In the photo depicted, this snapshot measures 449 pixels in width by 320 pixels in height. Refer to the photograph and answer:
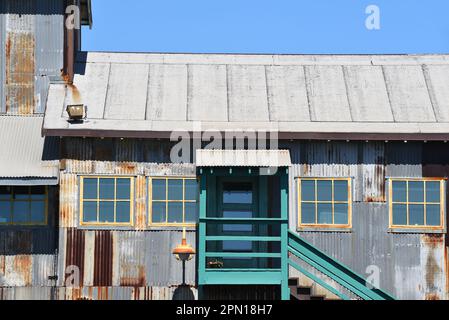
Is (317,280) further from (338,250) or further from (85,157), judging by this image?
(85,157)

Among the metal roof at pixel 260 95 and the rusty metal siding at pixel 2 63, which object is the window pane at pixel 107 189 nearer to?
the metal roof at pixel 260 95

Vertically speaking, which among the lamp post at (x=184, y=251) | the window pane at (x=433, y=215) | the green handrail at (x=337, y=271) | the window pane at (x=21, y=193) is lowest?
the green handrail at (x=337, y=271)

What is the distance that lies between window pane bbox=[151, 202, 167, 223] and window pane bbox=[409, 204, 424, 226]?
17.9 feet

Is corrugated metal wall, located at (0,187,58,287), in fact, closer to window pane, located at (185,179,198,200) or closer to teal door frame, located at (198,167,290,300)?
window pane, located at (185,179,198,200)

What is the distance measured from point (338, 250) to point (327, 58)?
5297 millimetres

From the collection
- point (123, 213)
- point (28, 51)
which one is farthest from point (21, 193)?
point (28, 51)

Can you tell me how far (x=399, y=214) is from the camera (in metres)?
25.1

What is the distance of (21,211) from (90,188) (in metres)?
1.78

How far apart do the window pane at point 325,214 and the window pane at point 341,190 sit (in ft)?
0.85

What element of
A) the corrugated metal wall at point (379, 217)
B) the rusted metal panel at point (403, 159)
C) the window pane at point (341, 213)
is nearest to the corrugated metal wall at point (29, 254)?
the corrugated metal wall at point (379, 217)

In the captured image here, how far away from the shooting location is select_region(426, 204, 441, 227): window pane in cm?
2508

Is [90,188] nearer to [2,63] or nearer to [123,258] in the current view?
[123,258]

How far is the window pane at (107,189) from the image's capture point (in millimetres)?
24844

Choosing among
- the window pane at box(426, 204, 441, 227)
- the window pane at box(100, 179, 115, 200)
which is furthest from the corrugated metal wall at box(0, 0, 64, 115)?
the window pane at box(426, 204, 441, 227)
